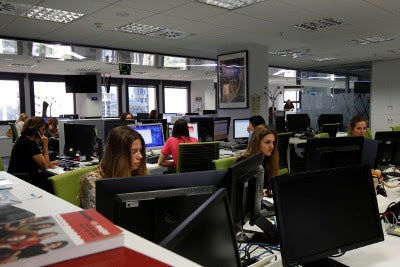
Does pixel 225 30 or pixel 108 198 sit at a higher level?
pixel 225 30

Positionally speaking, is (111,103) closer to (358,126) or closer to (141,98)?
(141,98)

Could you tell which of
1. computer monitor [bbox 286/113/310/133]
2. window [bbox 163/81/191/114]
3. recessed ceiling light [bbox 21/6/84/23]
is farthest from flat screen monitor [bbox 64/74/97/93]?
computer monitor [bbox 286/113/310/133]

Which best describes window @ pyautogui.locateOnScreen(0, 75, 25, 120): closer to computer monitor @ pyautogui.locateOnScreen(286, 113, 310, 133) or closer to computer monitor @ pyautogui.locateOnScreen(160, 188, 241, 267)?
computer monitor @ pyautogui.locateOnScreen(286, 113, 310, 133)

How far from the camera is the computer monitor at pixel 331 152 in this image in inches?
95.7

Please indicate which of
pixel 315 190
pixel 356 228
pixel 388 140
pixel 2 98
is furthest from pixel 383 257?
pixel 2 98

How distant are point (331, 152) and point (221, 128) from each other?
4053 millimetres

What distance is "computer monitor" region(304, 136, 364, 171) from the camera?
243 cm

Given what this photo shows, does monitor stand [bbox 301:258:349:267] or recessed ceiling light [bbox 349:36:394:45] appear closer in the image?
monitor stand [bbox 301:258:349:267]

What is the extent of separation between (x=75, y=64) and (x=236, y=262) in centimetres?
945

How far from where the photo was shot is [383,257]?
1.66m

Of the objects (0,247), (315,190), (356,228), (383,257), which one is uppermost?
(0,247)

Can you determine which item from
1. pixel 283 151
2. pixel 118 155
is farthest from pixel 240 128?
pixel 118 155

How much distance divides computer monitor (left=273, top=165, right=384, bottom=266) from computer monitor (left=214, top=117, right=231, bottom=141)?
476cm

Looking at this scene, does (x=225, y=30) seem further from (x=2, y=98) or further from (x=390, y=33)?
(x=2, y=98)
